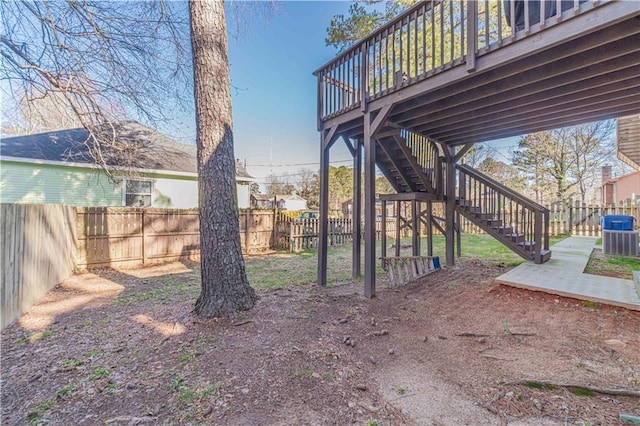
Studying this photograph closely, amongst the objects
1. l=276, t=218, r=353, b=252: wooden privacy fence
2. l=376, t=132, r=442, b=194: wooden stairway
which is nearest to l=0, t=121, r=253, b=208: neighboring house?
l=276, t=218, r=353, b=252: wooden privacy fence

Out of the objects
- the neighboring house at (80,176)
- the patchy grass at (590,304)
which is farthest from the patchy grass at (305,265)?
the neighboring house at (80,176)

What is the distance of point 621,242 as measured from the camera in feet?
23.5

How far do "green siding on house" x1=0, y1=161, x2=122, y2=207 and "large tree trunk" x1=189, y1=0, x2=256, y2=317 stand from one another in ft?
19.9

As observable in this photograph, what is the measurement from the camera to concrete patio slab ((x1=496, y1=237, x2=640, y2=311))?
146 inches

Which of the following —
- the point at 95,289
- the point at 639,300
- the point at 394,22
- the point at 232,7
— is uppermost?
the point at 232,7

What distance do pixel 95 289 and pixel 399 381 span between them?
5668 millimetres

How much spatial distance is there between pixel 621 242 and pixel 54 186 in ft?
51.5

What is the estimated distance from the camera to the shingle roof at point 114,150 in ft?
19.0

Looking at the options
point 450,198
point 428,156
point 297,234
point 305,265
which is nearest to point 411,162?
point 428,156

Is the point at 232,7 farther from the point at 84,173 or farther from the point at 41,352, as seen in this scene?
the point at 84,173

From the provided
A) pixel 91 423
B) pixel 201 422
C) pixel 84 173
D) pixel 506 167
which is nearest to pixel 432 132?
pixel 201 422

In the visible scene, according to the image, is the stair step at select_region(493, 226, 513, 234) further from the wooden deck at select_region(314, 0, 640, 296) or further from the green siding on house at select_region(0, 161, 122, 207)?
the green siding on house at select_region(0, 161, 122, 207)

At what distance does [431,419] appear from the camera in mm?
1892

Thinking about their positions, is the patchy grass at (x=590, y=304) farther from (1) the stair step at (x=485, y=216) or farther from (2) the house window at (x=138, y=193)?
(2) the house window at (x=138, y=193)
